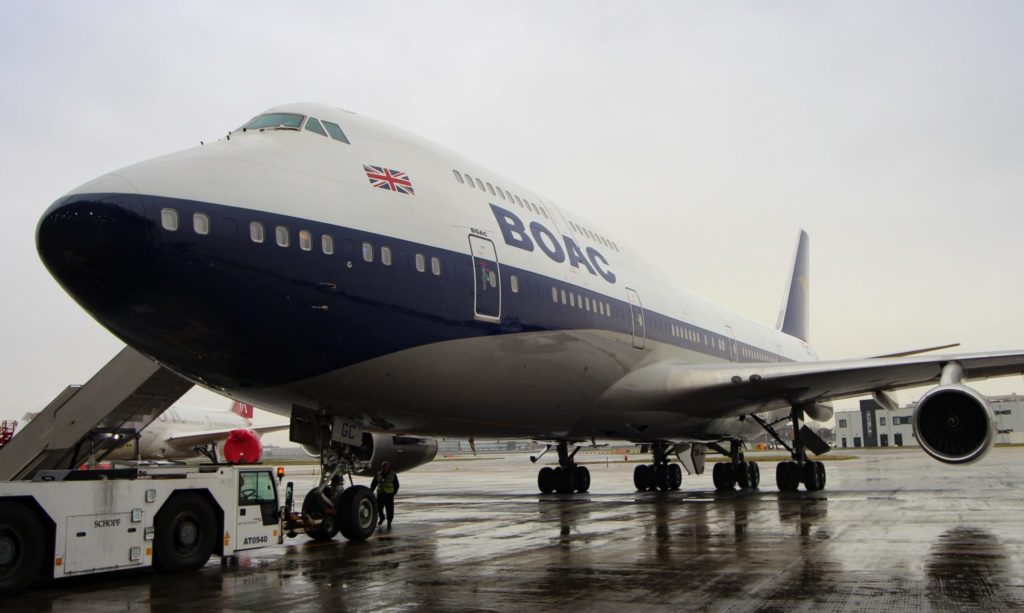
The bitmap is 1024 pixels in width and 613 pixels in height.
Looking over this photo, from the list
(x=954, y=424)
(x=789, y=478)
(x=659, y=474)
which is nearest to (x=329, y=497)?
(x=954, y=424)

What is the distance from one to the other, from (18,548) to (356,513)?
4.28 metres

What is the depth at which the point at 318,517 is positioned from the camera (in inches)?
451

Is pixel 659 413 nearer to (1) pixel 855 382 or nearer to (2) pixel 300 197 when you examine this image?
(1) pixel 855 382

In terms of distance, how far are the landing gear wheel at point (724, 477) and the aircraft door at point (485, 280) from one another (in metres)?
13.3

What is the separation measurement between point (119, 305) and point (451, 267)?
3905 millimetres

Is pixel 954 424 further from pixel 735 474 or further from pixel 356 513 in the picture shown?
pixel 735 474

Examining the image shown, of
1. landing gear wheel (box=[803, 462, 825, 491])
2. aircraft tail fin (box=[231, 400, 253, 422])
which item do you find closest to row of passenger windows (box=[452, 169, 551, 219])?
landing gear wheel (box=[803, 462, 825, 491])

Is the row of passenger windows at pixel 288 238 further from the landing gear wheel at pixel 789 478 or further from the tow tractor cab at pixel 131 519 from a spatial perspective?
the landing gear wheel at pixel 789 478

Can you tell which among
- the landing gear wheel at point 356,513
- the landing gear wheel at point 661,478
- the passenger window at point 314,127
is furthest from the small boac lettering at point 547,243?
the landing gear wheel at point 661,478

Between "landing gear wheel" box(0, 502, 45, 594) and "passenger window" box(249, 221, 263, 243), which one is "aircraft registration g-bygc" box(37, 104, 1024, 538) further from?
"landing gear wheel" box(0, 502, 45, 594)

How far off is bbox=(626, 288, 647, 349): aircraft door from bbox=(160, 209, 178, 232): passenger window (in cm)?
886

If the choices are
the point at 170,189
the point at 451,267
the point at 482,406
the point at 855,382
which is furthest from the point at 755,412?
the point at 170,189

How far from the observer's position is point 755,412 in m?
19.3

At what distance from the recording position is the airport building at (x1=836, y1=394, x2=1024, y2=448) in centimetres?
8662
